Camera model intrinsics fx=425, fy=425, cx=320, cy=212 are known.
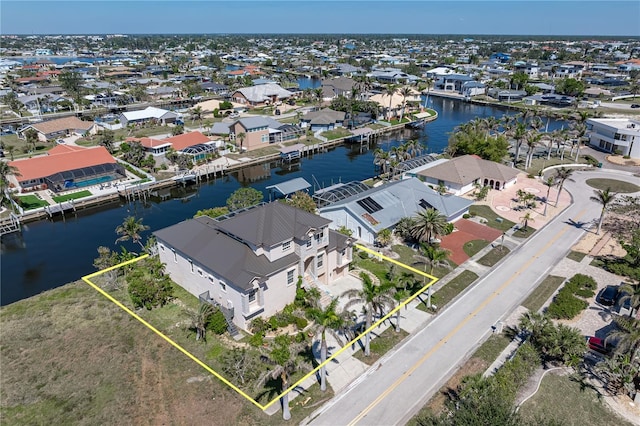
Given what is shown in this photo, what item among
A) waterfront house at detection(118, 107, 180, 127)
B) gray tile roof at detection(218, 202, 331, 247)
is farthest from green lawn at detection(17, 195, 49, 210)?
waterfront house at detection(118, 107, 180, 127)

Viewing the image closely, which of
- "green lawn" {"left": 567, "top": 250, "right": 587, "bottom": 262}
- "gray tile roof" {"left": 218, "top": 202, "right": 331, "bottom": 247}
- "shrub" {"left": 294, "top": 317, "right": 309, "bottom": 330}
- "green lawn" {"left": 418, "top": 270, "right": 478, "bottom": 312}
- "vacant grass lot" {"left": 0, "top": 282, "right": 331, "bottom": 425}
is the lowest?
"green lawn" {"left": 567, "top": 250, "right": 587, "bottom": 262}

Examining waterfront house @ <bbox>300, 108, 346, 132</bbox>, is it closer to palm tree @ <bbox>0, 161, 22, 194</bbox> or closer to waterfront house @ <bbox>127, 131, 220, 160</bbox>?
waterfront house @ <bbox>127, 131, 220, 160</bbox>

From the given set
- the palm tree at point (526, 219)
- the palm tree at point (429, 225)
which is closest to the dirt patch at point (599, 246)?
the palm tree at point (526, 219)

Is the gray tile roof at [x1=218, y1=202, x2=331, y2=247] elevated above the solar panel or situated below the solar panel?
above

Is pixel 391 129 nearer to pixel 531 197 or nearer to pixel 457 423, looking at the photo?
pixel 531 197

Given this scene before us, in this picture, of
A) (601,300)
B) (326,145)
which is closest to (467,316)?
(601,300)

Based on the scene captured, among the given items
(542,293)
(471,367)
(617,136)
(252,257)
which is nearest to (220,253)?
(252,257)
